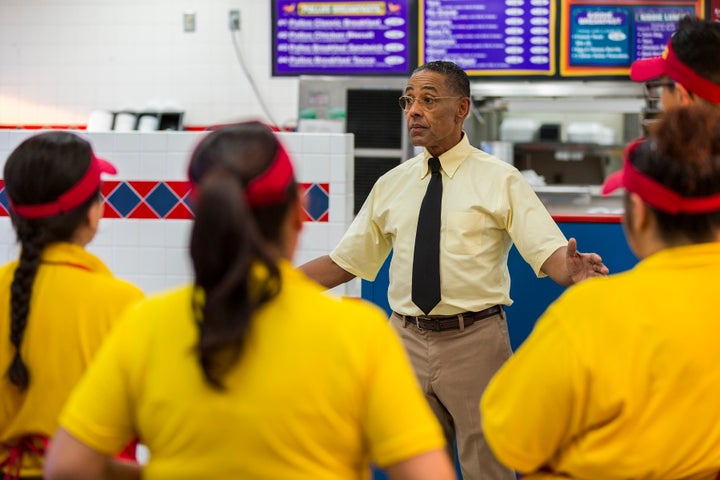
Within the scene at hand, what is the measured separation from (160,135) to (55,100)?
375cm

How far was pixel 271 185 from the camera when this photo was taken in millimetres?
1194

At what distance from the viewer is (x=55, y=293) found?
157 centimetres

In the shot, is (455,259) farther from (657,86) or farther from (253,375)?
(253,375)

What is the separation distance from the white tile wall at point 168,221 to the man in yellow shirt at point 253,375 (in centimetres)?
255

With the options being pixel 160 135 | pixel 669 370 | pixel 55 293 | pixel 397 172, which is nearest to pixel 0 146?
pixel 160 135

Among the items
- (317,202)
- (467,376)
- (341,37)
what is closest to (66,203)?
(467,376)

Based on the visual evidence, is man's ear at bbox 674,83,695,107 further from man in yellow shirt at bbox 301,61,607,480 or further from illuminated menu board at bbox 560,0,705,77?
illuminated menu board at bbox 560,0,705,77

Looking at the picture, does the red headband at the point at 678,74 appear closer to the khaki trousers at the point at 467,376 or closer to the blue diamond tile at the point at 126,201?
the khaki trousers at the point at 467,376

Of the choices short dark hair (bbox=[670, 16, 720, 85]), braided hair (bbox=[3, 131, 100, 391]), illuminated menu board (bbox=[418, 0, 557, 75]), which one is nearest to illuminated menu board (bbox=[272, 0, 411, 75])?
illuminated menu board (bbox=[418, 0, 557, 75])

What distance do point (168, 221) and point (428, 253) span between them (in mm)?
1497

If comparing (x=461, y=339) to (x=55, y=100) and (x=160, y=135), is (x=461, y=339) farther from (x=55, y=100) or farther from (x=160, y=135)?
(x=55, y=100)

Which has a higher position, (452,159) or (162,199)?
(452,159)

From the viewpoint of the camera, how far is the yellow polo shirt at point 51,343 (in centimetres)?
155

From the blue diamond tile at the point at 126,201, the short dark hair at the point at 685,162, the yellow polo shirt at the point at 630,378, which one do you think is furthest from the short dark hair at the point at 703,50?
Result: the blue diamond tile at the point at 126,201
